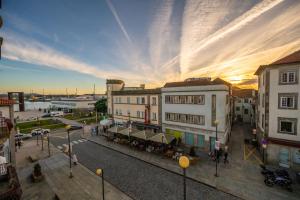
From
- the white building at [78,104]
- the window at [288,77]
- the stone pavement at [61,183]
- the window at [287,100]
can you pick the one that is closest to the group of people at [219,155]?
the window at [287,100]

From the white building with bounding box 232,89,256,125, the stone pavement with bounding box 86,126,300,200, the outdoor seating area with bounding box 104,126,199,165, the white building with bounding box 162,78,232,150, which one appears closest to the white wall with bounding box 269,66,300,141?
the stone pavement with bounding box 86,126,300,200

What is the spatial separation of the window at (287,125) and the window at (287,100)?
58.2 inches

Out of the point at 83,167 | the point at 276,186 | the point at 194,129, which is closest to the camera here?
the point at 276,186

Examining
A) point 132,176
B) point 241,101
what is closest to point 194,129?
point 132,176

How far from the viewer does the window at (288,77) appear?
52.9 feet

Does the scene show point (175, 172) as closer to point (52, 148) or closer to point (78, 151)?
point (78, 151)

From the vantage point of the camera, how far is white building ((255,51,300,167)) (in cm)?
1612

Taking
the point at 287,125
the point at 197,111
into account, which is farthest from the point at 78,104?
the point at 287,125

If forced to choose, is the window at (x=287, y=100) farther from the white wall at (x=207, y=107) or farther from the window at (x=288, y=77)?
the white wall at (x=207, y=107)

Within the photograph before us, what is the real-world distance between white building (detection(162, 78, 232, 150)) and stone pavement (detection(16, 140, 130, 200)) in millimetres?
14413

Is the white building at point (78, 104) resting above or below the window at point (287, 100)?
below

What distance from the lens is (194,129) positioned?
2327 cm

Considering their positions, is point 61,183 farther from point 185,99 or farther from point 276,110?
point 276,110

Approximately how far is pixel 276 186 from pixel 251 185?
7.40 ft
